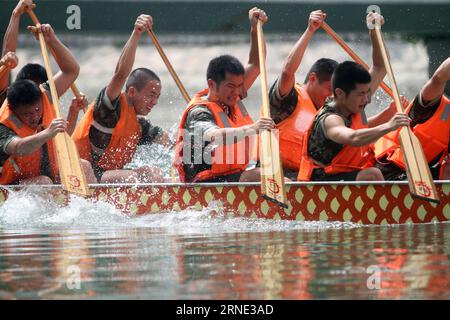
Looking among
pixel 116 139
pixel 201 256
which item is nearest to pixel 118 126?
pixel 116 139

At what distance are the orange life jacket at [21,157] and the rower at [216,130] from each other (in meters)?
0.83

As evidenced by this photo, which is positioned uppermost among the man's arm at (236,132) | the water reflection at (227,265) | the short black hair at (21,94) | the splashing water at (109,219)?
the short black hair at (21,94)

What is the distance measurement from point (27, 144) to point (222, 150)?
1060 mm

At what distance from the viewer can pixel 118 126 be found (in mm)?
6773

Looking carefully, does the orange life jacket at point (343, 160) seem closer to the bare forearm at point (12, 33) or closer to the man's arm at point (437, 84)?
the man's arm at point (437, 84)

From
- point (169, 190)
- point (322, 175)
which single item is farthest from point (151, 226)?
point (322, 175)

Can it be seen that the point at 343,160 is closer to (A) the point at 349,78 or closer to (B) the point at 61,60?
(A) the point at 349,78

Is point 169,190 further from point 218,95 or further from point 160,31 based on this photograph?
point 160,31

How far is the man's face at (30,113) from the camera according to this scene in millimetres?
6430

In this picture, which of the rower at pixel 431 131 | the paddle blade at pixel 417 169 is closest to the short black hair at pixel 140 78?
the rower at pixel 431 131

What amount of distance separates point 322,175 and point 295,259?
222 centimetres

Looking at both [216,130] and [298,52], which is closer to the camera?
[216,130]

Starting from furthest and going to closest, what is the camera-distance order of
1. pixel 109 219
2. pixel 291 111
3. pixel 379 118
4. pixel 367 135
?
pixel 291 111, pixel 379 118, pixel 109 219, pixel 367 135

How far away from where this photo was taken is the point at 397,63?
12.1 metres
